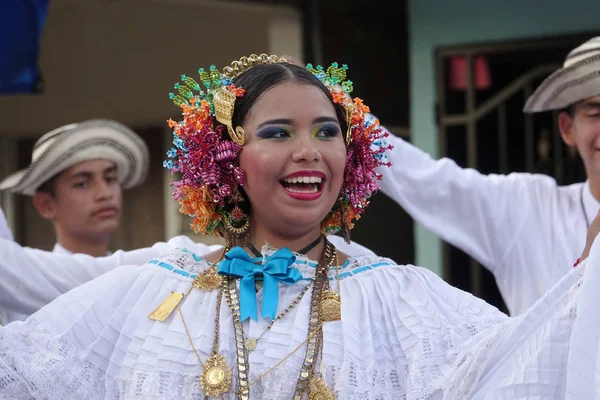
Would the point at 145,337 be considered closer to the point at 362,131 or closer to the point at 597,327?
the point at 362,131

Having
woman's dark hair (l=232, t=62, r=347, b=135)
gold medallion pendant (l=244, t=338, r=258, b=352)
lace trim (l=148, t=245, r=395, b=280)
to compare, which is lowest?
gold medallion pendant (l=244, t=338, r=258, b=352)

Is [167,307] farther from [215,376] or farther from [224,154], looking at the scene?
[224,154]

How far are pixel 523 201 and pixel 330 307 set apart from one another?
1735mm

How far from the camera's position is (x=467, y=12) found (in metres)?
→ 6.89

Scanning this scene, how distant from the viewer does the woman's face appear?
2.87 m

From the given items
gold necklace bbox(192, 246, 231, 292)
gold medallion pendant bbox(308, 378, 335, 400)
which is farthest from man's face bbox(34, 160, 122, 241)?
gold medallion pendant bbox(308, 378, 335, 400)

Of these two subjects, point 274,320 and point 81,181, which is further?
point 81,181

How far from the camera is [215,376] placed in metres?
2.75

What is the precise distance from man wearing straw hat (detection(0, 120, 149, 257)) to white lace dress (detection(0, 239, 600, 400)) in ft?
7.80

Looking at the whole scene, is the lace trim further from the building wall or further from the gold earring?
the building wall

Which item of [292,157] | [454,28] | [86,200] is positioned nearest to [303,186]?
[292,157]

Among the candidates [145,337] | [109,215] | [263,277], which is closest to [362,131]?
[263,277]

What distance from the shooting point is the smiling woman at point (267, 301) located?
2.76 metres

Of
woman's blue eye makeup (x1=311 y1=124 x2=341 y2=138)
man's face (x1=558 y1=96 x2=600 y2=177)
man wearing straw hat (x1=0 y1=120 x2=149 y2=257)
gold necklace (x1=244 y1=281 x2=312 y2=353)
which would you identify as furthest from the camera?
man wearing straw hat (x1=0 y1=120 x2=149 y2=257)
